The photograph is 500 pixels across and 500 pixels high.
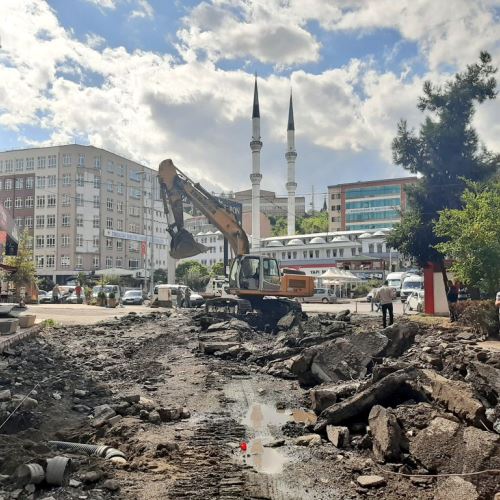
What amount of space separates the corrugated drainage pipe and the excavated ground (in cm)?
13

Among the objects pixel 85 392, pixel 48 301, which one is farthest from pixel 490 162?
pixel 48 301

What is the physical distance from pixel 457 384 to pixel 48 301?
42014mm

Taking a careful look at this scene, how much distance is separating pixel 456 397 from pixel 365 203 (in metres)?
94.3

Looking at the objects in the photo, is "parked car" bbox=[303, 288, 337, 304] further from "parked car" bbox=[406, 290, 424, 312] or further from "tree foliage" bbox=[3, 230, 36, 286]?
"tree foliage" bbox=[3, 230, 36, 286]

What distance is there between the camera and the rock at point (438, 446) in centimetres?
550

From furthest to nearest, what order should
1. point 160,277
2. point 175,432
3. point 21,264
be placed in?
1. point 160,277
2. point 21,264
3. point 175,432

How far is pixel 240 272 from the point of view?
20797 millimetres

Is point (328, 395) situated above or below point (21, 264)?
below

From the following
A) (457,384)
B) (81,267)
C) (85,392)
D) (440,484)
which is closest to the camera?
(440,484)

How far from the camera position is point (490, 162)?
2566 cm

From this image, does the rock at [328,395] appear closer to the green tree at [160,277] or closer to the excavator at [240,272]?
the excavator at [240,272]

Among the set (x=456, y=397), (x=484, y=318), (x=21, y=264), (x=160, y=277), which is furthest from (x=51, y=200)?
(x=456, y=397)

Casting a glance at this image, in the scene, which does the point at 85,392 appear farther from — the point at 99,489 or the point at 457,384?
the point at 457,384

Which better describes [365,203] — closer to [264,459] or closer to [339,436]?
[339,436]
